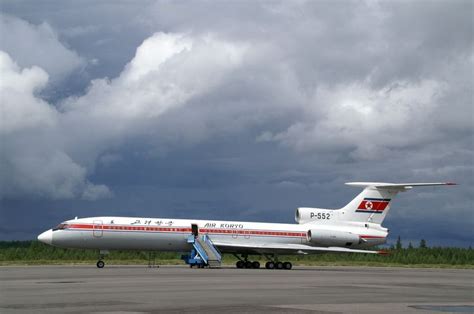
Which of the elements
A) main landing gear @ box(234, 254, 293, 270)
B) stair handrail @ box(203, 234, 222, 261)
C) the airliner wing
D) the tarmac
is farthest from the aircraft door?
the tarmac

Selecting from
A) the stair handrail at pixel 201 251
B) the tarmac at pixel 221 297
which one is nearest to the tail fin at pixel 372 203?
the stair handrail at pixel 201 251

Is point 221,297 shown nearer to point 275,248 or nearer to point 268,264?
point 275,248

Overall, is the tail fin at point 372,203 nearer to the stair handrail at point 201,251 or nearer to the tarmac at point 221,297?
the stair handrail at point 201,251

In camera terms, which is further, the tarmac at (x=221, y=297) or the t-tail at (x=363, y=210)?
the t-tail at (x=363, y=210)

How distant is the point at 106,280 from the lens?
32.4m

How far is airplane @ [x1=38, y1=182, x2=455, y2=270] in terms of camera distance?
53438 mm

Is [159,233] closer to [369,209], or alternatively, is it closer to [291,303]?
[369,209]

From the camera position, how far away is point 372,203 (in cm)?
6038

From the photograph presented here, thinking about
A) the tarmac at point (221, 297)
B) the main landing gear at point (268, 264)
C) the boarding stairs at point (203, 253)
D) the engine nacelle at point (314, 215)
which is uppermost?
the engine nacelle at point (314, 215)

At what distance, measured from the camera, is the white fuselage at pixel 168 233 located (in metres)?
53.3

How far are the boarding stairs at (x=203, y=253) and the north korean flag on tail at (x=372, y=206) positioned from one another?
1248 cm

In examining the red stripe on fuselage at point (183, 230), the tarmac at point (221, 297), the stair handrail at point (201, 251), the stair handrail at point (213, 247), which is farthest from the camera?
the stair handrail at point (213, 247)

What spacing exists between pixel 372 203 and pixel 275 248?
363 inches

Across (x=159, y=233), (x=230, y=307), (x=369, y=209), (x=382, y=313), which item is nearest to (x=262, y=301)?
(x=230, y=307)
